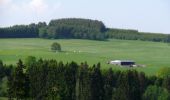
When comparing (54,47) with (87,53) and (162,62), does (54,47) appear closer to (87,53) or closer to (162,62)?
(87,53)

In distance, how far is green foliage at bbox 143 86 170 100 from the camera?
4464 inches

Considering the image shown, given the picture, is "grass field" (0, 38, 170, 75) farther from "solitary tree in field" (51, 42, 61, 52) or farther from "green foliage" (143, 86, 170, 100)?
"green foliage" (143, 86, 170, 100)

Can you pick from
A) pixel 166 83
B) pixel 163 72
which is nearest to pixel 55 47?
pixel 163 72

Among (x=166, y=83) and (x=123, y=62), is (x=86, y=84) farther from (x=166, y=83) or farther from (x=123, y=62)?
(x=123, y=62)

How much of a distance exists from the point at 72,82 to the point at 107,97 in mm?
6319

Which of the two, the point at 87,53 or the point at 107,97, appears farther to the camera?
the point at 87,53

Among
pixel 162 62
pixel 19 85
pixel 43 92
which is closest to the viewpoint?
pixel 19 85

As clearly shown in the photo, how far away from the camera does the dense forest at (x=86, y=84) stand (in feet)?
349

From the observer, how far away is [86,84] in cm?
11212

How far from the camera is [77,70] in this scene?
371ft

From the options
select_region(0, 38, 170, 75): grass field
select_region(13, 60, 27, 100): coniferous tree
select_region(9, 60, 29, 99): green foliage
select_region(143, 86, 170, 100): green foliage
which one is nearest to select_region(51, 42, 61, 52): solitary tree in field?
select_region(0, 38, 170, 75): grass field

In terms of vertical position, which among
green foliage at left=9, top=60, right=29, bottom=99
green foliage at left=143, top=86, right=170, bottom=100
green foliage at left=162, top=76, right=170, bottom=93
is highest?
green foliage at left=9, top=60, right=29, bottom=99

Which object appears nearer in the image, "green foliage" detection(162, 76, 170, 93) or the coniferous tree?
the coniferous tree

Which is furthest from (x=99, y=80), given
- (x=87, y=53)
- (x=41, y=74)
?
(x=87, y=53)
